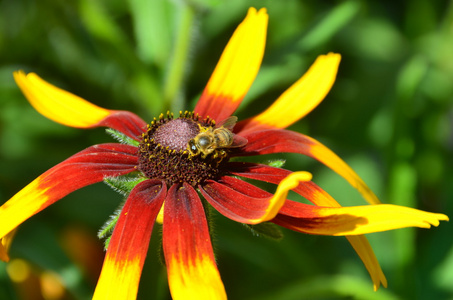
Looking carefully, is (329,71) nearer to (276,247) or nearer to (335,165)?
(335,165)

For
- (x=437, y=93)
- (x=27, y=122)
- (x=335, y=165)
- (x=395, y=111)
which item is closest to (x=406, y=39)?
(x=437, y=93)

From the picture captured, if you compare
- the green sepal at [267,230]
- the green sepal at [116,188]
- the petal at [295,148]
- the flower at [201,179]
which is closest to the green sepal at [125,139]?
the flower at [201,179]

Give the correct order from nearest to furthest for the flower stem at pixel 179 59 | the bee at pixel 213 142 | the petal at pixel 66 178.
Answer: the petal at pixel 66 178 < the bee at pixel 213 142 < the flower stem at pixel 179 59

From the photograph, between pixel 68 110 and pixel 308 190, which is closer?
pixel 308 190

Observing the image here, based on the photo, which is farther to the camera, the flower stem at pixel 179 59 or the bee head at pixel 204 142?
the flower stem at pixel 179 59

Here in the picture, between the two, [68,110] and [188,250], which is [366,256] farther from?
[68,110]

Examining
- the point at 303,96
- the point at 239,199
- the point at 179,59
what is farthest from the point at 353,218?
the point at 179,59

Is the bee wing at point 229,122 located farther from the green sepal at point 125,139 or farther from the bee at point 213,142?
the green sepal at point 125,139
